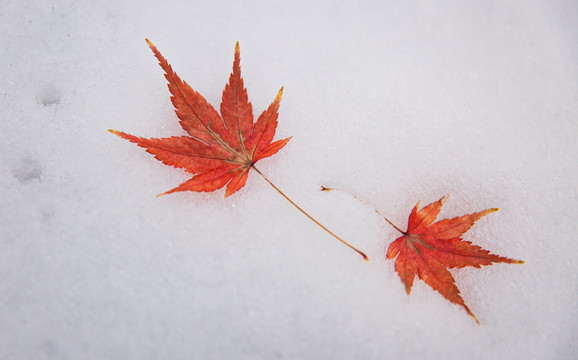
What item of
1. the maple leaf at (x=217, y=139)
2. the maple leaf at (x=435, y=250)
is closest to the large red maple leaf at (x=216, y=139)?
the maple leaf at (x=217, y=139)

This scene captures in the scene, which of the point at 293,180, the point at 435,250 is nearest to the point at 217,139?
the point at 293,180

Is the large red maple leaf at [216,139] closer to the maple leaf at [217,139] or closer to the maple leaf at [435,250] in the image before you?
the maple leaf at [217,139]

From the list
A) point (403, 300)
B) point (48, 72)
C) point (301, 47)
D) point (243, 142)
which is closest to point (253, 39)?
point (301, 47)

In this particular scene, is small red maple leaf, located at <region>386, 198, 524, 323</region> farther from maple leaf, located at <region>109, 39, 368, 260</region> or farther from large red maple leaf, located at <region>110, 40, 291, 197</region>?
large red maple leaf, located at <region>110, 40, 291, 197</region>

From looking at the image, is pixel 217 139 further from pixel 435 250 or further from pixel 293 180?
pixel 435 250

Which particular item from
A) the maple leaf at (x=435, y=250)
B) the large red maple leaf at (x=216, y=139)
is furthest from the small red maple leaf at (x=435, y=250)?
the large red maple leaf at (x=216, y=139)
